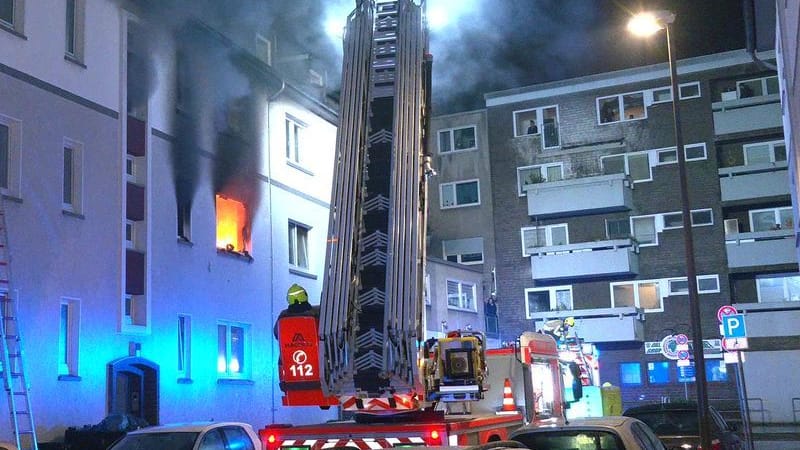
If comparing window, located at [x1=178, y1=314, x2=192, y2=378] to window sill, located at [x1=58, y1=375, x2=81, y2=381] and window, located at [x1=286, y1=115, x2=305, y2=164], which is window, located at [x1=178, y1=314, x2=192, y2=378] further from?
window, located at [x1=286, y1=115, x2=305, y2=164]

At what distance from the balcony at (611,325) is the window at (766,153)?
778cm

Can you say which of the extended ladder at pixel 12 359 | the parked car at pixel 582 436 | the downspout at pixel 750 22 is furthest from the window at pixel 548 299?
the parked car at pixel 582 436

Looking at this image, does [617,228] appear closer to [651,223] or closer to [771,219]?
[651,223]

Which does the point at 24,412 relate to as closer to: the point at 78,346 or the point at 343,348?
the point at 78,346

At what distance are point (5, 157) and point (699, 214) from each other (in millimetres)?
29269

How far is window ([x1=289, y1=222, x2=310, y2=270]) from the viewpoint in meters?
24.2

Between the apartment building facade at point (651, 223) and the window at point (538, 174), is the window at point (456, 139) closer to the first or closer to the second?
the apartment building facade at point (651, 223)

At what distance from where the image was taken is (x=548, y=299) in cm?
3944

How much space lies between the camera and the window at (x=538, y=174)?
39750 mm

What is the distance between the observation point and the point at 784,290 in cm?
3641

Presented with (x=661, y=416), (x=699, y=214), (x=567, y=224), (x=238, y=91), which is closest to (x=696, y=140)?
(x=699, y=214)

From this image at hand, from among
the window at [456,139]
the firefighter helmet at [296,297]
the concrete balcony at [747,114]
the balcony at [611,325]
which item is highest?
the window at [456,139]

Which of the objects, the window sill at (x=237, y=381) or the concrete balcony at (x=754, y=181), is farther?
the concrete balcony at (x=754, y=181)

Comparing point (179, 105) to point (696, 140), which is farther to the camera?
point (696, 140)
